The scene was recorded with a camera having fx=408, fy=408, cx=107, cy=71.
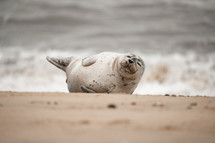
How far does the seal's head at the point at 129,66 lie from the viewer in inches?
229

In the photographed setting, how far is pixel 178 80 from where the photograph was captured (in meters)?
11.1

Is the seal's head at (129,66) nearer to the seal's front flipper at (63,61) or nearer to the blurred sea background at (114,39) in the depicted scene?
the seal's front flipper at (63,61)

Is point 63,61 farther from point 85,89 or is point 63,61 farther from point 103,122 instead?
point 103,122

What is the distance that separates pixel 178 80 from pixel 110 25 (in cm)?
609

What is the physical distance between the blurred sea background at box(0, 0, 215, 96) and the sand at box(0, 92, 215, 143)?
588 cm

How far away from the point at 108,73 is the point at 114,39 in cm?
932

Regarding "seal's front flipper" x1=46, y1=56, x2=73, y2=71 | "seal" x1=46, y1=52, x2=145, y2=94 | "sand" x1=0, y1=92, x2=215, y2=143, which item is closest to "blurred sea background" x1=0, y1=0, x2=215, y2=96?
"seal's front flipper" x1=46, y1=56, x2=73, y2=71

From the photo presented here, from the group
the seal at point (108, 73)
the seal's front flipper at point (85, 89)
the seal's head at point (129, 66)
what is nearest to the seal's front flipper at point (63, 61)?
the seal at point (108, 73)

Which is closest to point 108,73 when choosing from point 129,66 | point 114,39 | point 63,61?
point 129,66

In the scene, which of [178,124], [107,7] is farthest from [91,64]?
[107,7]

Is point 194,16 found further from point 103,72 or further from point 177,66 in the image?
point 103,72

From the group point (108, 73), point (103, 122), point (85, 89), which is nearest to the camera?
point (103, 122)

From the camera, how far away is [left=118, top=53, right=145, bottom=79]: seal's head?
581 cm

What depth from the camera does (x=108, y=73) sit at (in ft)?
19.9
